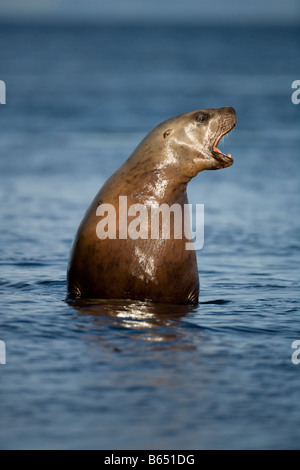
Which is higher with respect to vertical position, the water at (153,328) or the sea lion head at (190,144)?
the sea lion head at (190,144)

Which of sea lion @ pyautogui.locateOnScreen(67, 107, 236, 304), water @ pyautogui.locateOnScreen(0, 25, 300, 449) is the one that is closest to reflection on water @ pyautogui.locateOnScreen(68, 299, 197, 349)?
water @ pyautogui.locateOnScreen(0, 25, 300, 449)

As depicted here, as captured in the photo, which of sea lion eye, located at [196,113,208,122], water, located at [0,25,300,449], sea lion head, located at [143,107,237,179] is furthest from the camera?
sea lion eye, located at [196,113,208,122]

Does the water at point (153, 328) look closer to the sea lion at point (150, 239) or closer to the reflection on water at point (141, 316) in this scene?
the reflection on water at point (141, 316)

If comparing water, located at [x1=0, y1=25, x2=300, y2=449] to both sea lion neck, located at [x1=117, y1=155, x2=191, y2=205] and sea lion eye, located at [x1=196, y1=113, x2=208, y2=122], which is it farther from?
sea lion eye, located at [x1=196, y1=113, x2=208, y2=122]

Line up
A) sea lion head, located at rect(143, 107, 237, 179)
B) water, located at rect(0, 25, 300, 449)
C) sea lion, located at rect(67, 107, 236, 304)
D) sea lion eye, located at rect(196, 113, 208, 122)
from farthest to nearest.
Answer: sea lion eye, located at rect(196, 113, 208, 122) → sea lion head, located at rect(143, 107, 237, 179) → sea lion, located at rect(67, 107, 236, 304) → water, located at rect(0, 25, 300, 449)

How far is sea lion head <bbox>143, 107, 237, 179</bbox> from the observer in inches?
339

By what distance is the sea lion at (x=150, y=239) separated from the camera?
833cm

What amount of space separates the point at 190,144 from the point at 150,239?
101cm

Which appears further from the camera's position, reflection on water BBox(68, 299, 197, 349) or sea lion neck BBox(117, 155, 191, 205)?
sea lion neck BBox(117, 155, 191, 205)

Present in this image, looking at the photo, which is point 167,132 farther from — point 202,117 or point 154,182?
point 154,182

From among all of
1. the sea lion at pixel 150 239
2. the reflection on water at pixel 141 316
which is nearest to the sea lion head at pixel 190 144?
the sea lion at pixel 150 239

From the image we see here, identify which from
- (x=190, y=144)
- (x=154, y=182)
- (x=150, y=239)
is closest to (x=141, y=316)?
(x=150, y=239)
